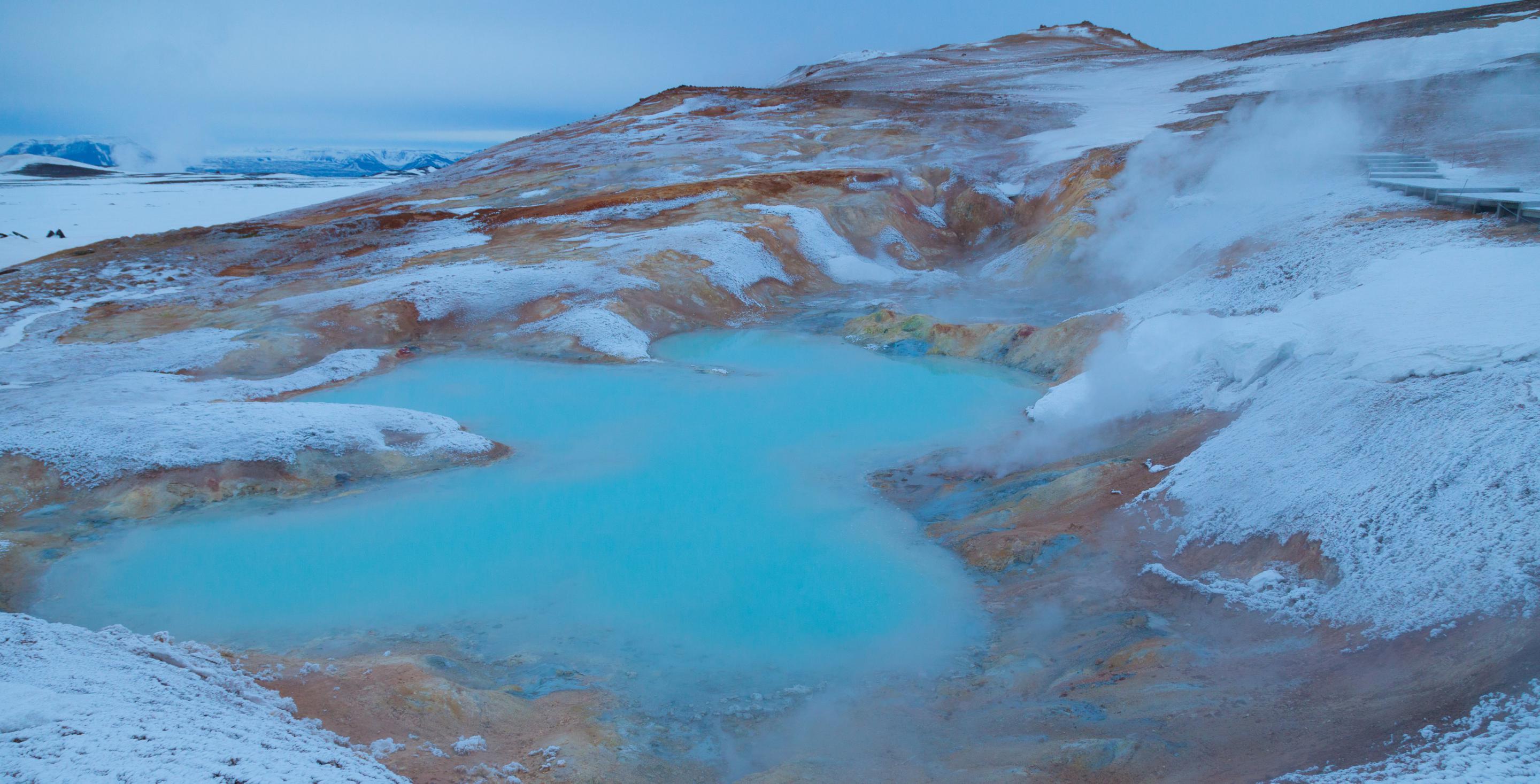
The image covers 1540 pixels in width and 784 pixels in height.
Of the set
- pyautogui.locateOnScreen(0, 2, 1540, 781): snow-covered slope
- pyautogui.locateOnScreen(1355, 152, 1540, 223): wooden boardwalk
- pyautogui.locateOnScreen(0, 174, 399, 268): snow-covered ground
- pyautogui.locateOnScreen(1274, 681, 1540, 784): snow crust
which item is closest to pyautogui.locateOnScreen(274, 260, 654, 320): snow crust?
pyautogui.locateOnScreen(0, 2, 1540, 781): snow-covered slope

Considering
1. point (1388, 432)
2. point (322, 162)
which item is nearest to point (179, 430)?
point (1388, 432)

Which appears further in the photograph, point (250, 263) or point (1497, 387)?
point (250, 263)

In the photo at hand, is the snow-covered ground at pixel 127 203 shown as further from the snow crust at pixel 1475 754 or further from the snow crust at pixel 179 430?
the snow crust at pixel 1475 754

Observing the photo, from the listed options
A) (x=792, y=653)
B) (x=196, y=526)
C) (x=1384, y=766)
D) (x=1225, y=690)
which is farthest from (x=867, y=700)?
(x=196, y=526)

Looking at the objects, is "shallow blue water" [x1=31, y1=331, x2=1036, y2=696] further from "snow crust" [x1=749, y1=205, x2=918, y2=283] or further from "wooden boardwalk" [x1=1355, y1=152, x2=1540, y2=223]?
"snow crust" [x1=749, y1=205, x2=918, y2=283]

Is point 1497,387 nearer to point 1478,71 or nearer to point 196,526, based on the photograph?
point 196,526

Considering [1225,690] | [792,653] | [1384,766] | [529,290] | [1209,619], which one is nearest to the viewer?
[1384,766]

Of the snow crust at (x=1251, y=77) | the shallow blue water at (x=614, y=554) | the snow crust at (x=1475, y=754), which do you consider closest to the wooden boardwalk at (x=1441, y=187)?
the shallow blue water at (x=614, y=554)
